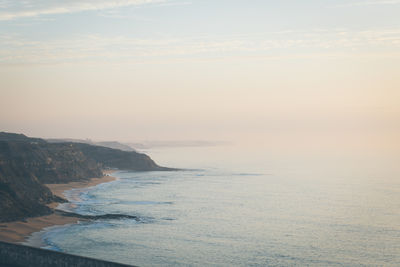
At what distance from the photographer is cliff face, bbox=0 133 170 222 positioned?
64.3 m

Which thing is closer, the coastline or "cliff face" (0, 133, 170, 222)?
the coastline

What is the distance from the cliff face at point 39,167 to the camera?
2532 inches

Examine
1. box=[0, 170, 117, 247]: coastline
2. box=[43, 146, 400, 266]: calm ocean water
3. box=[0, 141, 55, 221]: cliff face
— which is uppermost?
box=[0, 141, 55, 221]: cliff face

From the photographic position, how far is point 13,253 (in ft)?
128

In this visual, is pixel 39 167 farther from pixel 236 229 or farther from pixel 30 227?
pixel 236 229

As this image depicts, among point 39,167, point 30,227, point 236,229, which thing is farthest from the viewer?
point 39,167

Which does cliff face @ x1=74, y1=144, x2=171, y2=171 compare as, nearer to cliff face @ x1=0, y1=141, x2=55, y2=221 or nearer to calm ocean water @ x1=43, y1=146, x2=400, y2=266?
calm ocean water @ x1=43, y1=146, x2=400, y2=266

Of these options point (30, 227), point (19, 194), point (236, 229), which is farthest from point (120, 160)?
point (30, 227)

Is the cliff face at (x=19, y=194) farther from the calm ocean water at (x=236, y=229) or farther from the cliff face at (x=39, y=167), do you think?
the calm ocean water at (x=236, y=229)

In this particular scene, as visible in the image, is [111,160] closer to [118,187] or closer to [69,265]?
[118,187]

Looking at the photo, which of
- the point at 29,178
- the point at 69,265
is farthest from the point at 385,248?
the point at 29,178

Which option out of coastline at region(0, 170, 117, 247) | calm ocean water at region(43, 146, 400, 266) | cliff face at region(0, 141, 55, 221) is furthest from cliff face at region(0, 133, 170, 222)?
calm ocean water at region(43, 146, 400, 266)

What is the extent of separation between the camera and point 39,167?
357 ft

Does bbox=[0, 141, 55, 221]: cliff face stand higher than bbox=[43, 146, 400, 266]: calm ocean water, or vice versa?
bbox=[0, 141, 55, 221]: cliff face
